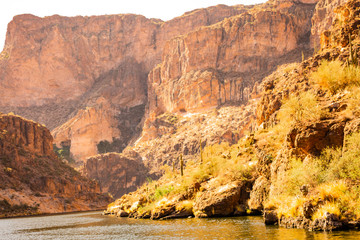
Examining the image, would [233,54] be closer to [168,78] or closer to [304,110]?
[168,78]

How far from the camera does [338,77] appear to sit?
40719 mm

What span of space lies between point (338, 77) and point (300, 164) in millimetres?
A: 13188

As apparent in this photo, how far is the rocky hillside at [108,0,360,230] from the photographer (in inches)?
1071

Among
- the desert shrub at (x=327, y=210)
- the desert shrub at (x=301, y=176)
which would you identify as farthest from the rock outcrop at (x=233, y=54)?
the desert shrub at (x=327, y=210)

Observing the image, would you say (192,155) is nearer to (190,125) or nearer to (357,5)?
(190,125)

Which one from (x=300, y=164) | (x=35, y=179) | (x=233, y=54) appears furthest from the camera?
(x=233, y=54)

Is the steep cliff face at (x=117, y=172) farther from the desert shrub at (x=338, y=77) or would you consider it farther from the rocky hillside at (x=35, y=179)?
the desert shrub at (x=338, y=77)

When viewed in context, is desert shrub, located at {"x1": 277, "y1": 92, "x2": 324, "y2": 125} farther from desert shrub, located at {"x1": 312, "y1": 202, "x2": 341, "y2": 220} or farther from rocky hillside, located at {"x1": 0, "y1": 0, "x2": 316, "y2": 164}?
rocky hillside, located at {"x1": 0, "y1": 0, "x2": 316, "y2": 164}

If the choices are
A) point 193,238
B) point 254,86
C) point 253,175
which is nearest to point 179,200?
point 253,175

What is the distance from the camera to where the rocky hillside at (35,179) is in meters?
102

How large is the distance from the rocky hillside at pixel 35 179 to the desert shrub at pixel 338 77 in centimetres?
7555

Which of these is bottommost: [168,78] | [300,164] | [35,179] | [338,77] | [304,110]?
[35,179]

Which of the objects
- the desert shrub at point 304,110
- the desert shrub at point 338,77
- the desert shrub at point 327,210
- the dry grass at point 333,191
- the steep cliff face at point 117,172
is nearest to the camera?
the desert shrub at point 327,210

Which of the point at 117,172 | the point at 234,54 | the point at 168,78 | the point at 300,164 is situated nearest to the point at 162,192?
the point at 300,164
